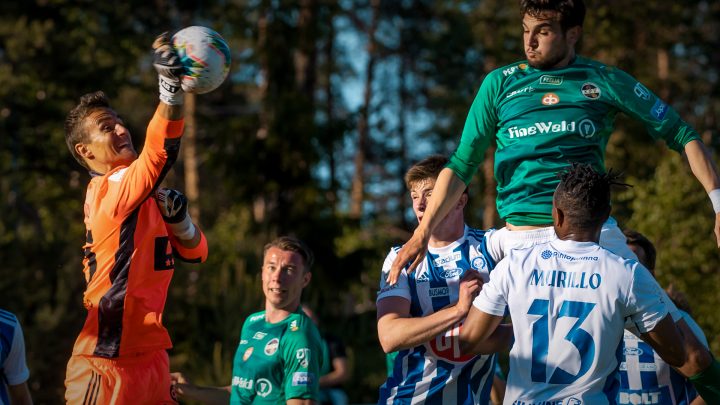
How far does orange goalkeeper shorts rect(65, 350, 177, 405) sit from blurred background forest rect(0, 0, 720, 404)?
15.0 ft

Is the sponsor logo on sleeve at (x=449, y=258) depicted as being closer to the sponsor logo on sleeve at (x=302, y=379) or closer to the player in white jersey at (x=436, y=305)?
the player in white jersey at (x=436, y=305)

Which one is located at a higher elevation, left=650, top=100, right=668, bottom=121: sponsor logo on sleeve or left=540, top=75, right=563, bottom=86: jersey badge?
left=540, top=75, right=563, bottom=86: jersey badge

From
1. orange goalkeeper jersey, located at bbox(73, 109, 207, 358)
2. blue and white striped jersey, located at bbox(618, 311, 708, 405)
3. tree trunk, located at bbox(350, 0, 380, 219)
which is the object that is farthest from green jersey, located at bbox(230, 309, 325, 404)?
tree trunk, located at bbox(350, 0, 380, 219)

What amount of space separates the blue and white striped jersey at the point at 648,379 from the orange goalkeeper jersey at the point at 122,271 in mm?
2764

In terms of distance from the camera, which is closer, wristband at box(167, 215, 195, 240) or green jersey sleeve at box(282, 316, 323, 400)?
wristband at box(167, 215, 195, 240)

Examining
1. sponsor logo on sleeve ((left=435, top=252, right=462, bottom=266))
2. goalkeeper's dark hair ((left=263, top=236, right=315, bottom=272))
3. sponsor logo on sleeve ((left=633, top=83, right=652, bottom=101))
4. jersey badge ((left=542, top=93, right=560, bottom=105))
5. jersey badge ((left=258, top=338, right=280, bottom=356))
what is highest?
sponsor logo on sleeve ((left=633, top=83, right=652, bottom=101))

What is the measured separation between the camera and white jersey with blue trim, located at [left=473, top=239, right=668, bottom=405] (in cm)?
387

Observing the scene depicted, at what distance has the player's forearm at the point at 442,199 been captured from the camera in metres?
4.43

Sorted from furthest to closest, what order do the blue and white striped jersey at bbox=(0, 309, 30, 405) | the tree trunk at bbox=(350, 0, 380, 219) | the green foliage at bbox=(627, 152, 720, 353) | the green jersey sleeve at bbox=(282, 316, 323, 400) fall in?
the tree trunk at bbox=(350, 0, 380, 219) < the green foliage at bbox=(627, 152, 720, 353) < the green jersey sleeve at bbox=(282, 316, 323, 400) < the blue and white striped jersey at bbox=(0, 309, 30, 405)

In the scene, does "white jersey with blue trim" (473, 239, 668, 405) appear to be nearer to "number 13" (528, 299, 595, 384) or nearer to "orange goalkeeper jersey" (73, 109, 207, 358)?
"number 13" (528, 299, 595, 384)

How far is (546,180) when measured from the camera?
14.9ft

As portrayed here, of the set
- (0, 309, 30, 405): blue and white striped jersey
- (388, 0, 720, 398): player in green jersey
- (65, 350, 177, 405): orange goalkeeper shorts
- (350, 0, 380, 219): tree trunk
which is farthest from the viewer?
(350, 0, 380, 219): tree trunk

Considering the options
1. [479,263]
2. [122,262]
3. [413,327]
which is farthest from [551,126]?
[122,262]

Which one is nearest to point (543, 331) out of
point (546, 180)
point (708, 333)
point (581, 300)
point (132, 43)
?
point (581, 300)
